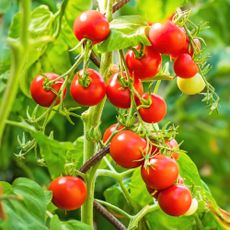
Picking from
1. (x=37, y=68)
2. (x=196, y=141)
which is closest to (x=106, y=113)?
(x=196, y=141)

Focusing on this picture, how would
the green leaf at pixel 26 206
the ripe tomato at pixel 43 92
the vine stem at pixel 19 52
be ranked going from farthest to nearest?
the ripe tomato at pixel 43 92, the green leaf at pixel 26 206, the vine stem at pixel 19 52

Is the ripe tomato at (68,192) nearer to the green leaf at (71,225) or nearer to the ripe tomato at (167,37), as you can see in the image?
the green leaf at (71,225)

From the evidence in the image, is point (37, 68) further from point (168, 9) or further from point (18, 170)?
point (18, 170)

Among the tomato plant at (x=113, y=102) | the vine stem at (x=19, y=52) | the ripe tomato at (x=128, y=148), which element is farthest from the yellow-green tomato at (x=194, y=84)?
the vine stem at (x=19, y=52)

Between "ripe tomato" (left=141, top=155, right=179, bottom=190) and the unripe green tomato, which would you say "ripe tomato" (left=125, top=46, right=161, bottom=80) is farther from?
the unripe green tomato

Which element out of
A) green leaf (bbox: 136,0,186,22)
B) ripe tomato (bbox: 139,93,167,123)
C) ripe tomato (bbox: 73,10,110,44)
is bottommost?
ripe tomato (bbox: 139,93,167,123)

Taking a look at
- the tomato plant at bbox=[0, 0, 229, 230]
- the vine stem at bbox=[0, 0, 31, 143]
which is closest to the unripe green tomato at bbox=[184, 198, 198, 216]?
the tomato plant at bbox=[0, 0, 229, 230]
